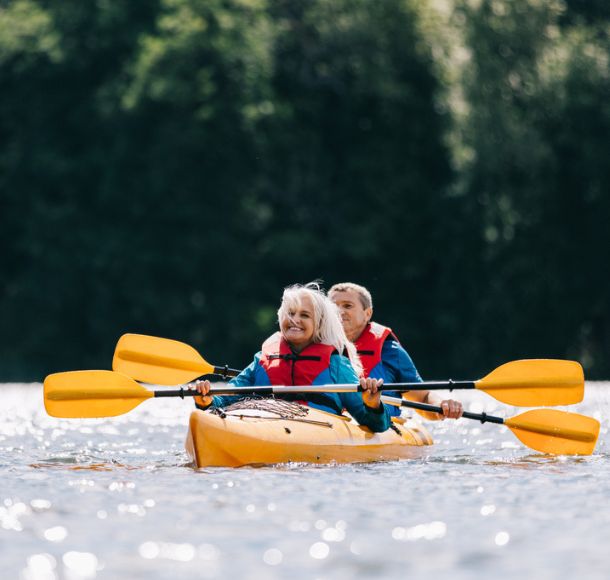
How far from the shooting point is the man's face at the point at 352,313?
404 inches

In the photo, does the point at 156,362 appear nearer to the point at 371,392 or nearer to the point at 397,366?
the point at 397,366

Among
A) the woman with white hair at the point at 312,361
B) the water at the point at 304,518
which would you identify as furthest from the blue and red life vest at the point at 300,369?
the water at the point at 304,518

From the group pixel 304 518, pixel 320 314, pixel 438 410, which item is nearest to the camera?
pixel 304 518

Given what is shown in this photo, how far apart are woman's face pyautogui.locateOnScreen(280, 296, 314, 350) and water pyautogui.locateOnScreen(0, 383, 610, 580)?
A: 829mm

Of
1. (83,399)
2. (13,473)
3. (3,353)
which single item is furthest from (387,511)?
(3,353)

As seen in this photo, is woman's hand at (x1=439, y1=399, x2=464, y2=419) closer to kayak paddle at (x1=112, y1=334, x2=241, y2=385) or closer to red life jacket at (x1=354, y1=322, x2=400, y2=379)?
red life jacket at (x1=354, y1=322, x2=400, y2=379)

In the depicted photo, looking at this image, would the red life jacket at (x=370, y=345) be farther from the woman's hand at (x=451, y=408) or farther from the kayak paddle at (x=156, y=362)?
the kayak paddle at (x=156, y=362)

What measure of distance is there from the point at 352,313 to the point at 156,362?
1.48 meters

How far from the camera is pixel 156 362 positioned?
35.1ft

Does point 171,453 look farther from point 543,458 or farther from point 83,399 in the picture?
point 543,458

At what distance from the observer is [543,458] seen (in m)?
9.85

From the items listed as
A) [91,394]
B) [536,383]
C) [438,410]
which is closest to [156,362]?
[91,394]

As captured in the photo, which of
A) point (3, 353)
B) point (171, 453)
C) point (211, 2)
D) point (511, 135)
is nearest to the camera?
point (171, 453)

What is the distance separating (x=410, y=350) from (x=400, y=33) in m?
5.48
